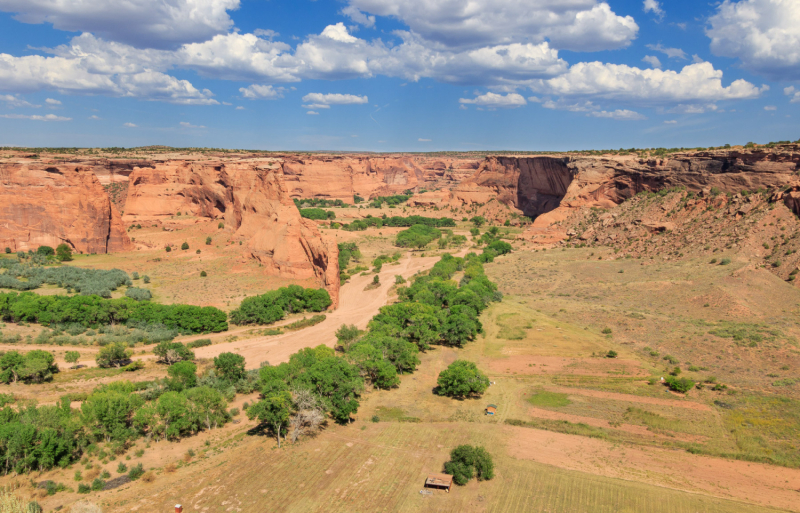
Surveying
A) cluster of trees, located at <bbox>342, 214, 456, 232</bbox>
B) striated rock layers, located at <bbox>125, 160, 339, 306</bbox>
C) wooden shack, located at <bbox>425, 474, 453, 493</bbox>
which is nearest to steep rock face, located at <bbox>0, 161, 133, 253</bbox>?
striated rock layers, located at <bbox>125, 160, 339, 306</bbox>

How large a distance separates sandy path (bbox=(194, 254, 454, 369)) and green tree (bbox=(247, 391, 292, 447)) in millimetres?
8647

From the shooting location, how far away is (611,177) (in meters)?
84.0

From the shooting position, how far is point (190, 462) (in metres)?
23.5

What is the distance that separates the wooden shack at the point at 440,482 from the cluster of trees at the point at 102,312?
2606 centimetres

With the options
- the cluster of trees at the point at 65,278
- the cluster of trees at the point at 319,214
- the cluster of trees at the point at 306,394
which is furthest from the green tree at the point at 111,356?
the cluster of trees at the point at 319,214

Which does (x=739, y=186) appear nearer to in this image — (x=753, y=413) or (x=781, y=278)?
(x=781, y=278)

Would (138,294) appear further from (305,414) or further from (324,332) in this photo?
(305,414)

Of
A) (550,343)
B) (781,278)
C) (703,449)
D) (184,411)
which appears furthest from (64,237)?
(781,278)

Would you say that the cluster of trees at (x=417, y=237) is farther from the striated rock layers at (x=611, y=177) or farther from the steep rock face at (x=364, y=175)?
the steep rock face at (x=364, y=175)

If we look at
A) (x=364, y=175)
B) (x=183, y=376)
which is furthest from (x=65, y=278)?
(x=364, y=175)

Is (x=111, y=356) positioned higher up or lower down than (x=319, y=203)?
lower down

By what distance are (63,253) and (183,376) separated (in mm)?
38318

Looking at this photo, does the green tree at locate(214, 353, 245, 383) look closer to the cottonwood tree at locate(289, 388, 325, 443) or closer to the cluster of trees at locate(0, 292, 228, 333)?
the cottonwood tree at locate(289, 388, 325, 443)

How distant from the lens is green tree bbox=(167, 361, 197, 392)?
29.0 meters
